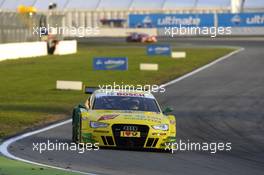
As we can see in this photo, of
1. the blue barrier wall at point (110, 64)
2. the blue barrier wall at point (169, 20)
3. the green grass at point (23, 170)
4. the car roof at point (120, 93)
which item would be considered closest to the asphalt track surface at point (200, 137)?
the green grass at point (23, 170)

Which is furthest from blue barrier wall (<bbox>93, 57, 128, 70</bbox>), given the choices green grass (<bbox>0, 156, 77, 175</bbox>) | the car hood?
green grass (<bbox>0, 156, 77, 175</bbox>)

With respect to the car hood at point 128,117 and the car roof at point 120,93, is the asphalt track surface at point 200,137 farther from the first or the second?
the car roof at point 120,93

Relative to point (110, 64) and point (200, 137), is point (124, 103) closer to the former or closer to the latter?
point (200, 137)

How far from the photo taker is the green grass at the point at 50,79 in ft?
77.1

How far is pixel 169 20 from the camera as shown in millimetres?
100125

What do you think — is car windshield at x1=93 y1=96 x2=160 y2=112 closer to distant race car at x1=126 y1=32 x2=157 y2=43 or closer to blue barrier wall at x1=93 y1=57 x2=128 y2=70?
blue barrier wall at x1=93 y1=57 x2=128 y2=70

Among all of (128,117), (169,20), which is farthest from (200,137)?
(169,20)

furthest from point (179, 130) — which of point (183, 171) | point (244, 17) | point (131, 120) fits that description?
point (244, 17)

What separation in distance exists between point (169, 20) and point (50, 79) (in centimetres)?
6252

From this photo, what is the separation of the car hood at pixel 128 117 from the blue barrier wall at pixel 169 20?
7935 cm

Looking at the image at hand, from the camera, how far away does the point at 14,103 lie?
1067 inches

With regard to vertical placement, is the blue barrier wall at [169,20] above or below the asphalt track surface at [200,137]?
below

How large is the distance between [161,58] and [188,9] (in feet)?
160

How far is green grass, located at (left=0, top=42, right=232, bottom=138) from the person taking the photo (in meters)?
23.5
